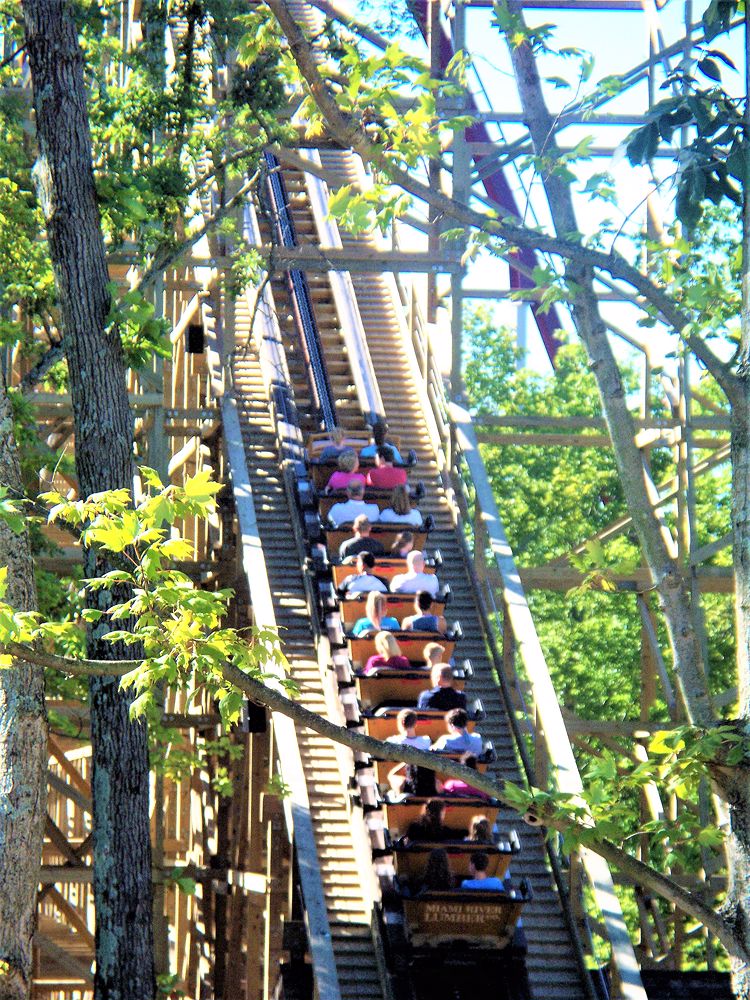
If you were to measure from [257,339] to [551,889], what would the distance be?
25.5ft

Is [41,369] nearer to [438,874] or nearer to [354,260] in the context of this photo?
[438,874]

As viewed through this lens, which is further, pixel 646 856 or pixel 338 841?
pixel 646 856

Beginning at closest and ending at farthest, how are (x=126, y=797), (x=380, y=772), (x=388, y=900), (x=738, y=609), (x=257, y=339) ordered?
(x=738, y=609) → (x=126, y=797) → (x=388, y=900) → (x=380, y=772) → (x=257, y=339)

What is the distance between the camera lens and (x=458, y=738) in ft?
37.0

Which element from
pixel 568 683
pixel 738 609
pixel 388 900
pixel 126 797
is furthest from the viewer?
pixel 568 683

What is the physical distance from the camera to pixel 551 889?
37.8ft

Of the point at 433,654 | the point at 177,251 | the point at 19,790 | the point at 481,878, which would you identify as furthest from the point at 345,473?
the point at 19,790

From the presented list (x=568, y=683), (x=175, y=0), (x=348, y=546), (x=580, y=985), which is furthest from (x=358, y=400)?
(x=568, y=683)

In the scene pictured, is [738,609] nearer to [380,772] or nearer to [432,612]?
[380,772]

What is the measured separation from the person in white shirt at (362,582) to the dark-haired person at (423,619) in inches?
11.9

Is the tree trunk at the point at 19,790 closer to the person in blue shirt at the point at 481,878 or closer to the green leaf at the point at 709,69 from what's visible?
the person in blue shirt at the point at 481,878

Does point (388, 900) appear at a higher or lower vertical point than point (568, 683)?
lower

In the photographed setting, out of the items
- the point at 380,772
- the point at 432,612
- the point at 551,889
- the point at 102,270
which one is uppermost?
the point at 102,270

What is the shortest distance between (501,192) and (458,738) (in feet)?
53.7
